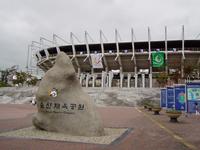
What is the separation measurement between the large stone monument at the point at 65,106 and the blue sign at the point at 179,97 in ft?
54.5

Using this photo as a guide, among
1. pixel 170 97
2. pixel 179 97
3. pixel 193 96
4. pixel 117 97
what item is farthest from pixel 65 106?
pixel 117 97

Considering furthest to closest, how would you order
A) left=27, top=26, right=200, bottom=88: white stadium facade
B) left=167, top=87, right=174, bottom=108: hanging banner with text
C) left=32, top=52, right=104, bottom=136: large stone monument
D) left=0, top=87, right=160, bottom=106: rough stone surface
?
left=27, top=26, right=200, bottom=88: white stadium facade
left=0, top=87, right=160, bottom=106: rough stone surface
left=167, top=87, right=174, bottom=108: hanging banner with text
left=32, top=52, right=104, bottom=136: large stone monument

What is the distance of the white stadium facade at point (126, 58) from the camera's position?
68500 millimetres

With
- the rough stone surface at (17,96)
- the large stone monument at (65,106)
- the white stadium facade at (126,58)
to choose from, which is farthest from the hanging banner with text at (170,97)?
the white stadium facade at (126,58)

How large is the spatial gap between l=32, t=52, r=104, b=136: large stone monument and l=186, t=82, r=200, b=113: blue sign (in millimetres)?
14452

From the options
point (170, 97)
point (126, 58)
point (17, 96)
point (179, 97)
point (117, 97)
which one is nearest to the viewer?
point (179, 97)

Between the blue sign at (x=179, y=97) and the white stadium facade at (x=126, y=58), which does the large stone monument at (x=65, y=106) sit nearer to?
the blue sign at (x=179, y=97)

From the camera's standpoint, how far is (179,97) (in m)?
26.3

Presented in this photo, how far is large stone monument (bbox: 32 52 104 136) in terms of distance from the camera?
1053 cm

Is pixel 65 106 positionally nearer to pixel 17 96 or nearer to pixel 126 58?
pixel 17 96

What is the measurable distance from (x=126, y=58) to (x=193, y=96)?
5020cm

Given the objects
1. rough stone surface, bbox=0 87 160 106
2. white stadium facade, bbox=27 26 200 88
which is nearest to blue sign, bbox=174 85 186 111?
rough stone surface, bbox=0 87 160 106

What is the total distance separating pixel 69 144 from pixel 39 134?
233cm

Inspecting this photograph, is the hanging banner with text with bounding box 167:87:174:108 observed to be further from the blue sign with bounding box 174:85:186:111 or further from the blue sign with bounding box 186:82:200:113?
the blue sign with bounding box 186:82:200:113
